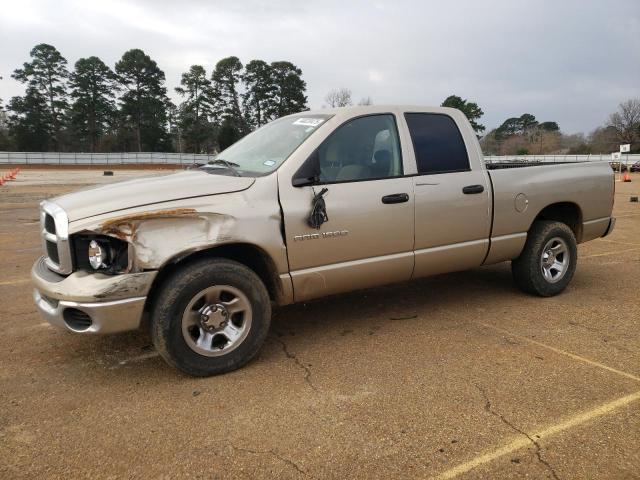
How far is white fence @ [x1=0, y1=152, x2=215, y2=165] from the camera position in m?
Answer: 56.4

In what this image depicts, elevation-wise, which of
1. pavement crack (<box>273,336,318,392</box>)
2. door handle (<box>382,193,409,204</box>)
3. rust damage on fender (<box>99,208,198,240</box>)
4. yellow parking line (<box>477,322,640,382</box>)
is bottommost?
yellow parking line (<box>477,322,640,382</box>)

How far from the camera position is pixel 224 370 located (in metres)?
3.46

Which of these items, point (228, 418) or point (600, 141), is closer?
point (228, 418)

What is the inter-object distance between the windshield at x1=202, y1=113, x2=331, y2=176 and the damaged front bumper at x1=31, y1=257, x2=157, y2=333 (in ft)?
4.01

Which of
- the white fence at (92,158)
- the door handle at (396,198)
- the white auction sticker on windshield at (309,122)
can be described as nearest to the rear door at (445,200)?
the door handle at (396,198)

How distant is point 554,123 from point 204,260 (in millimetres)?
121357

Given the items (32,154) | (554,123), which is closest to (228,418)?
(32,154)

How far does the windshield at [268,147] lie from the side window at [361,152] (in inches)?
7.9

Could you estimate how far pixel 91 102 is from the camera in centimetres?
7331

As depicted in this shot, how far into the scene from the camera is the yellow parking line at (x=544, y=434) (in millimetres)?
2426

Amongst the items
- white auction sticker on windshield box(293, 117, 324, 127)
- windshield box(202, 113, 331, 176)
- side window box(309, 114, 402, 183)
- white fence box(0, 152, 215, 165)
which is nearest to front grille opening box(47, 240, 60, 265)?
windshield box(202, 113, 331, 176)

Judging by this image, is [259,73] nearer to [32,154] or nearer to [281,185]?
[32,154]

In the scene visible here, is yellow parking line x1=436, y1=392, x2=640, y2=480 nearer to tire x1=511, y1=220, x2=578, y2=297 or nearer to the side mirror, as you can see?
tire x1=511, y1=220, x2=578, y2=297

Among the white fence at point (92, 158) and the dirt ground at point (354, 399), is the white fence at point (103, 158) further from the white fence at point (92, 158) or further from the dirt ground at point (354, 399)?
the dirt ground at point (354, 399)
